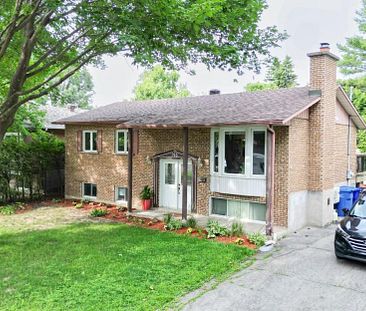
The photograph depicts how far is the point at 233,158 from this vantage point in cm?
1224

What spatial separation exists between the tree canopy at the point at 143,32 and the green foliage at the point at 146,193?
603cm

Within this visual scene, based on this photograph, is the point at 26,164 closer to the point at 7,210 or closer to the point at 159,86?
the point at 7,210

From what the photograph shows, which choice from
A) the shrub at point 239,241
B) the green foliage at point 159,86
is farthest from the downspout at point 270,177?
the green foliage at point 159,86

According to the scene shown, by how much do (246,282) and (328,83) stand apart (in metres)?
8.26

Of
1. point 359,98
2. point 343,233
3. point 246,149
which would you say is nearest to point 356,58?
point 359,98

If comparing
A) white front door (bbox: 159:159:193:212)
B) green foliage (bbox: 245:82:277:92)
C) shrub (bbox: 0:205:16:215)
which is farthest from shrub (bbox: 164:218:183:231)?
green foliage (bbox: 245:82:277:92)

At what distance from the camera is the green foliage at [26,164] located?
1634 centimetres

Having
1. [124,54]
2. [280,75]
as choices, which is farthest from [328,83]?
[280,75]

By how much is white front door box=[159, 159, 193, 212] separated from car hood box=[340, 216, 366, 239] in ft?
21.3

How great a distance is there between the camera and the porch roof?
10945 millimetres

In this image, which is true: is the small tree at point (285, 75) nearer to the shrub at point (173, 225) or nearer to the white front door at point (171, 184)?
the white front door at point (171, 184)

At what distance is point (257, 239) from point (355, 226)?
2.71 m

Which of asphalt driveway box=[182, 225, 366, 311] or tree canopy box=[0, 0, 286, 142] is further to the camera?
tree canopy box=[0, 0, 286, 142]

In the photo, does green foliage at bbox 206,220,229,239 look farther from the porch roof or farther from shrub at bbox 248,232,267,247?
the porch roof
